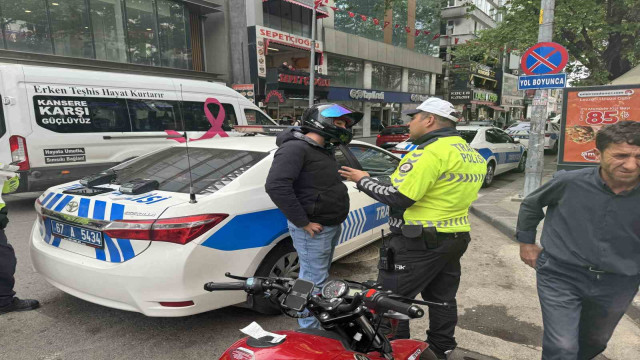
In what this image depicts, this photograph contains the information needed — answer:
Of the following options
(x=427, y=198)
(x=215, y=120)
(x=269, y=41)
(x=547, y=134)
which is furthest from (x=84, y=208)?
(x=269, y=41)

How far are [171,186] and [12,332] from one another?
1.61m

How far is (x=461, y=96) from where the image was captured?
3709 centimetres

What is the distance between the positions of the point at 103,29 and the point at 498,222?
1518cm

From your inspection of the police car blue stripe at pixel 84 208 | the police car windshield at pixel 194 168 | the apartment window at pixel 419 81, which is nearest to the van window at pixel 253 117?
the police car windshield at pixel 194 168

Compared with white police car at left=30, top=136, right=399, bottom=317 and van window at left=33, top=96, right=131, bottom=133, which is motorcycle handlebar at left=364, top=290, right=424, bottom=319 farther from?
van window at left=33, top=96, right=131, bottom=133

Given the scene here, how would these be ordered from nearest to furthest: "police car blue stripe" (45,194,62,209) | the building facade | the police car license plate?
the police car license plate, "police car blue stripe" (45,194,62,209), the building facade

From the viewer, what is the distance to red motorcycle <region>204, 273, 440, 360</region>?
133 cm

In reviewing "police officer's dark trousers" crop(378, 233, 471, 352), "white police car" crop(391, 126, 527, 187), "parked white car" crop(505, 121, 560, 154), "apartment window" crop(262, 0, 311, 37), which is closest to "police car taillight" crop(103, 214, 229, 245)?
"police officer's dark trousers" crop(378, 233, 471, 352)

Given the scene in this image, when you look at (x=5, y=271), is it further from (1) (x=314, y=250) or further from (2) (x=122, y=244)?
(1) (x=314, y=250)

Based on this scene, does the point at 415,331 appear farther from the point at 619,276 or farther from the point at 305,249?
the point at 619,276

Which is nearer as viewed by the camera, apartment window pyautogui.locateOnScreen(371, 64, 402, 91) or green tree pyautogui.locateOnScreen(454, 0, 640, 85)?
green tree pyautogui.locateOnScreen(454, 0, 640, 85)

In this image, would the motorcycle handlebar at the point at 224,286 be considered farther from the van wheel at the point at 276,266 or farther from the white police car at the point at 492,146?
the white police car at the point at 492,146

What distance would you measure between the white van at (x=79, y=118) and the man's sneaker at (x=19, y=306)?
340 cm

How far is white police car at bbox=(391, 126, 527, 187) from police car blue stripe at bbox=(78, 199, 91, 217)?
26.4ft
